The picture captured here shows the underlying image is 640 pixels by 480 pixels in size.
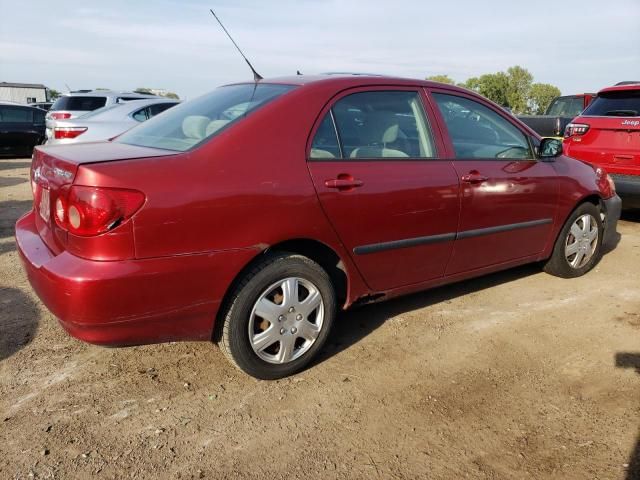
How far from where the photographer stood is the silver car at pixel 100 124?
8070 millimetres

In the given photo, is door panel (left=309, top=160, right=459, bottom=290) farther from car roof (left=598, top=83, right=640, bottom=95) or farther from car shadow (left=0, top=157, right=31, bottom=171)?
car shadow (left=0, top=157, right=31, bottom=171)

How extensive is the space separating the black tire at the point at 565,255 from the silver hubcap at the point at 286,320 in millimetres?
2497

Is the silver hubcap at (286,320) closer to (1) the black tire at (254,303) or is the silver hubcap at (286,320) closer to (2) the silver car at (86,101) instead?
(1) the black tire at (254,303)

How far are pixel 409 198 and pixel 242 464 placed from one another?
1749mm

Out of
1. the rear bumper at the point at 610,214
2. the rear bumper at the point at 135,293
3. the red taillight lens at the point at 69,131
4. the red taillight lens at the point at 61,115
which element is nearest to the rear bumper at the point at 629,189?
the rear bumper at the point at 610,214

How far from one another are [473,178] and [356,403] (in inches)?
66.3

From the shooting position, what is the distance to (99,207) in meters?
2.39

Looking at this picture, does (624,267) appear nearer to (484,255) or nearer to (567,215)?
(567,215)

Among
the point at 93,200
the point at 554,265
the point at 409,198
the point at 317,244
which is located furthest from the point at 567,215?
the point at 93,200

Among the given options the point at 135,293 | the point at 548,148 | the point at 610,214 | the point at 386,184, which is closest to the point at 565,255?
the point at 610,214

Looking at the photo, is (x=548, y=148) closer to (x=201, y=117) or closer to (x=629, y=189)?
(x=629, y=189)

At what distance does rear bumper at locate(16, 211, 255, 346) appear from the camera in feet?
7.91

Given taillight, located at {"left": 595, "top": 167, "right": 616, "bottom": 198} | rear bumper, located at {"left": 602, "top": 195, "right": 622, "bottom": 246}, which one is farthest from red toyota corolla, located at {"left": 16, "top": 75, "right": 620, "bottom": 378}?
rear bumper, located at {"left": 602, "top": 195, "right": 622, "bottom": 246}

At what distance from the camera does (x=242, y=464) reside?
7.80 feet
